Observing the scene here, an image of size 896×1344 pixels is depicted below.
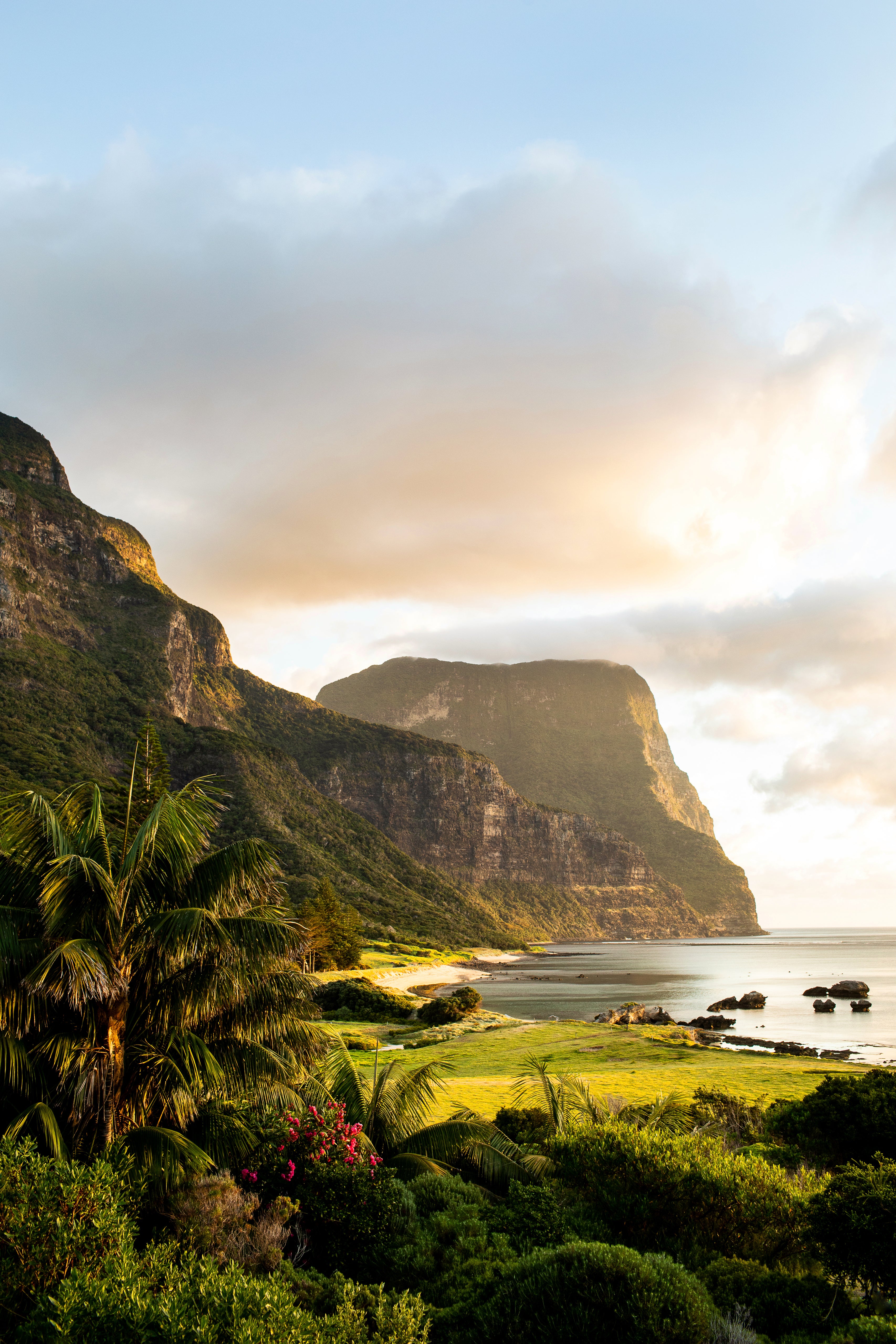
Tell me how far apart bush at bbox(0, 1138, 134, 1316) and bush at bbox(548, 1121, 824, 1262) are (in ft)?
21.8


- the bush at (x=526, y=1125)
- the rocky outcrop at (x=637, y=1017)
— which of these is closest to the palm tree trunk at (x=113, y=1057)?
the bush at (x=526, y=1125)

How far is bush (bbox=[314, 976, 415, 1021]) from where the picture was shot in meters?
51.8

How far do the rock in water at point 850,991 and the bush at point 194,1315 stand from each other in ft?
275

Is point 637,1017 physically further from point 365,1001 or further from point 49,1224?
point 49,1224

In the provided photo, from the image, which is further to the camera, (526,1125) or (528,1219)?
(526,1125)

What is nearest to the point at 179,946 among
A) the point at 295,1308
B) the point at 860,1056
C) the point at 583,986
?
the point at 295,1308

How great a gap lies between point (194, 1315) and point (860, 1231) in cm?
745

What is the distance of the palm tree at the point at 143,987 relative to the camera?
10023 mm

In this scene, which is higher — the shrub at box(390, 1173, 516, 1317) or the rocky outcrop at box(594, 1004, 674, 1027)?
the shrub at box(390, 1173, 516, 1317)

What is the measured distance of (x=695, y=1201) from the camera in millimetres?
10945

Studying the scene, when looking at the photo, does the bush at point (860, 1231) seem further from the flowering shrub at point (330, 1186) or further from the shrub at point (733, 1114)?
the shrub at point (733, 1114)

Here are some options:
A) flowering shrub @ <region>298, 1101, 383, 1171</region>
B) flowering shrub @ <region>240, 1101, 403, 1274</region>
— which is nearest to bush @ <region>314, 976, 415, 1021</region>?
flowering shrub @ <region>298, 1101, 383, 1171</region>

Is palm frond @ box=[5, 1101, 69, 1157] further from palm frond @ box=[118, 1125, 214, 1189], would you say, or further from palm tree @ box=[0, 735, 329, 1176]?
palm frond @ box=[118, 1125, 214, 1189]

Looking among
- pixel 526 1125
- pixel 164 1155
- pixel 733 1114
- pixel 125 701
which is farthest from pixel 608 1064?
pixel 125 701
